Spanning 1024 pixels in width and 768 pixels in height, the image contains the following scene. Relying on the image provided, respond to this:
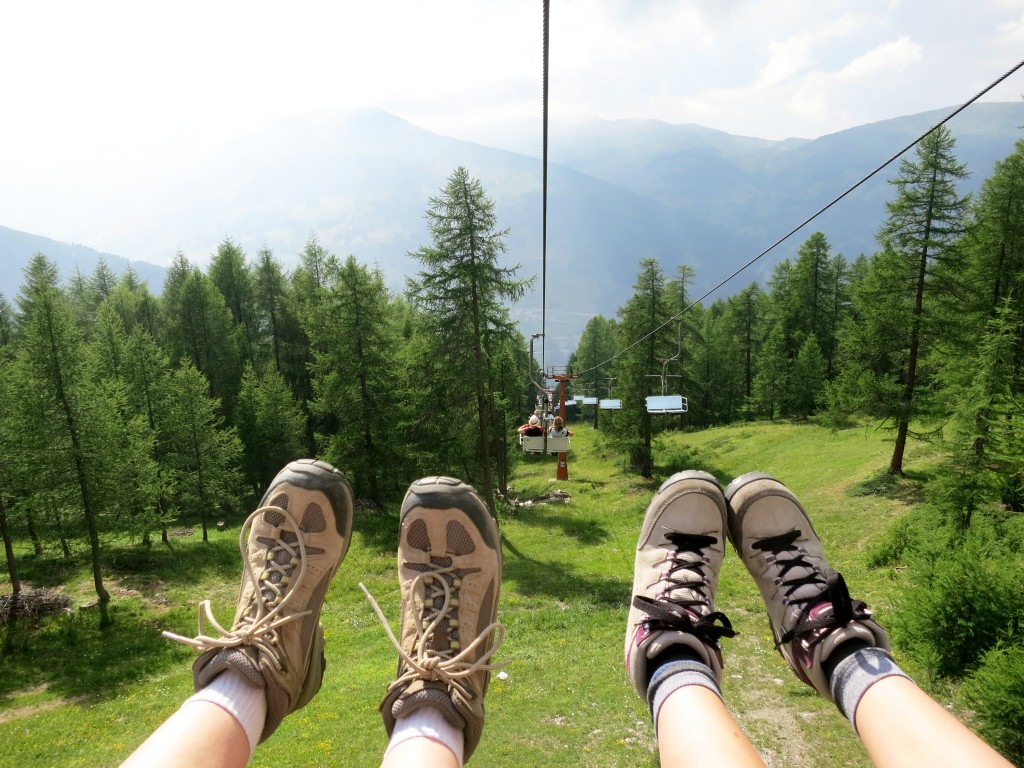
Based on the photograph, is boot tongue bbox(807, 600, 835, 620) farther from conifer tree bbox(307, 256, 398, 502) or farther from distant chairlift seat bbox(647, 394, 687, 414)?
conifer tree bbox(307, 256, 398, 502)

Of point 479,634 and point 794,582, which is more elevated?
point 794,582

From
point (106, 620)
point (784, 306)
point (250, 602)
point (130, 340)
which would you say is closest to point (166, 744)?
point (250, 602)

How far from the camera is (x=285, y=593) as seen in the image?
3.47 m

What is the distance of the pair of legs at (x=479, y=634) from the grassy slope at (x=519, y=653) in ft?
10.5

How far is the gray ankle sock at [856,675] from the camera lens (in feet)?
8.17

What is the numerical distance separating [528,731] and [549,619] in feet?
17.5

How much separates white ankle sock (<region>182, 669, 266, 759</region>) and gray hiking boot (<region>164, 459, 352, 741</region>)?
0.03 m

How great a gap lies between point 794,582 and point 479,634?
81.4 inches

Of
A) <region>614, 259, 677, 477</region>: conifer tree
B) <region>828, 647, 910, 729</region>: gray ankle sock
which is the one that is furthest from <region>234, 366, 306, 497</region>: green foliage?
<region>828, 647, 910, 729</region>: gray ankle sock

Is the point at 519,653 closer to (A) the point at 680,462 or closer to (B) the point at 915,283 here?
(B) the point at 915,283

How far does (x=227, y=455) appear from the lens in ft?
79.7

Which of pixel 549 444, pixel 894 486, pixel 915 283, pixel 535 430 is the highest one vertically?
pixel 915 283

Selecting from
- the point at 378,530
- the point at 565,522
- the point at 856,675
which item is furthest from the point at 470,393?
the point at 856,675

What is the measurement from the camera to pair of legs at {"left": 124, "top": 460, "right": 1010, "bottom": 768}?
2.21 m
